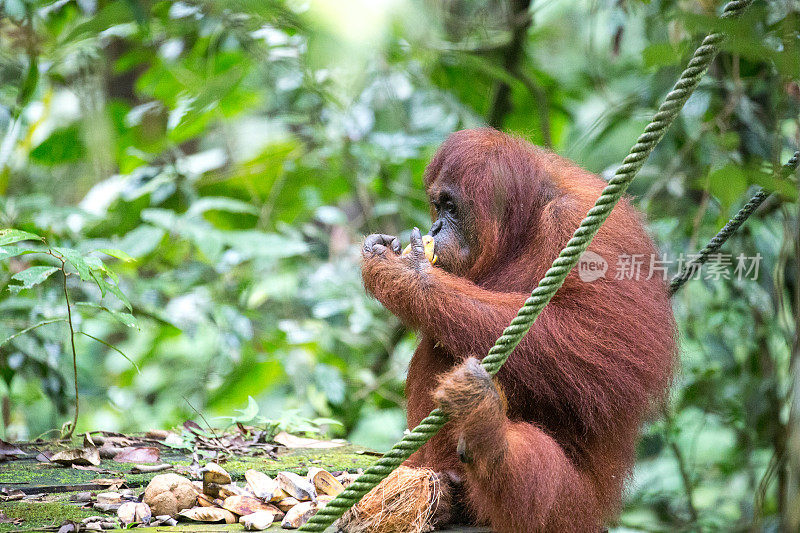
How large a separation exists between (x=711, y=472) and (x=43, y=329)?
527 cm

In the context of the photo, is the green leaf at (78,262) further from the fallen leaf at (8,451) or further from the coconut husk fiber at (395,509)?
the coconut husk fiber at (395,509)

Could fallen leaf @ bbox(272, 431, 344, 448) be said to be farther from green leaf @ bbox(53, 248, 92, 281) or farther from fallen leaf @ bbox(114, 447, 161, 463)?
green leaf @ bbox(53, 248, 92, 281)

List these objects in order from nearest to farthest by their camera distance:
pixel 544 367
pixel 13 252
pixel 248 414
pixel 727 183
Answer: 1. pixel 727 183
2. pixel 544 367
3. pixel 13 252
4. pixel 248 414

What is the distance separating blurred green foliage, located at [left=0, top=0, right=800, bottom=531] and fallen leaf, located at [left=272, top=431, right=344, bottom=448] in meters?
0.14

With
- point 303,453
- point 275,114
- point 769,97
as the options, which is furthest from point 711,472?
point 275,114

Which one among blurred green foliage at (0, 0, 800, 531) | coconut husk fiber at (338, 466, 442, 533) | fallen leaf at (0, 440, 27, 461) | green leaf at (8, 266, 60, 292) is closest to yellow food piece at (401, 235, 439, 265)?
coconut husk fiber at (338, 466, 442, 533)

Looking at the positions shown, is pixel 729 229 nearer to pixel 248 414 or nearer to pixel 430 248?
pixel 430 248

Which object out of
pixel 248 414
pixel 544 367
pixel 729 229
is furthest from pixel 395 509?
pixel 729 229

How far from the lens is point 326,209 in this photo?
20.0 feet

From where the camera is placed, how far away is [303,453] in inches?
135

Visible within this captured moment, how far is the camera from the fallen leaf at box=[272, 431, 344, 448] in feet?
11.7

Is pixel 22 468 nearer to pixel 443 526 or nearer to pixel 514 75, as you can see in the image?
pixel 443 526

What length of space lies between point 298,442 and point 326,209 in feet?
9.30

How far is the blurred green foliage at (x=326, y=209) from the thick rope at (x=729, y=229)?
0.75 meters
